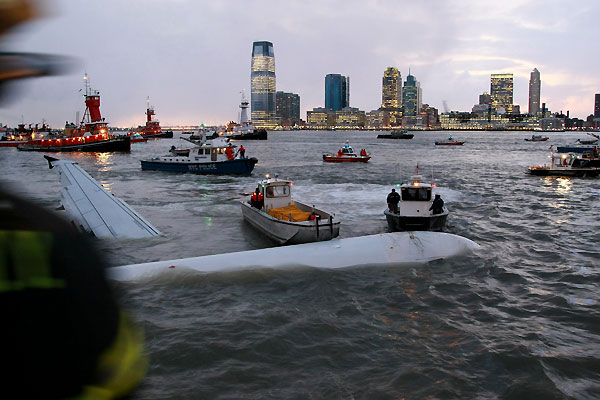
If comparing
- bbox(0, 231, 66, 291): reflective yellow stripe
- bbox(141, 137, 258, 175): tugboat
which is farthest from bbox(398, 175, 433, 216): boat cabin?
bbox(141, 137, 258, 175): tugboat

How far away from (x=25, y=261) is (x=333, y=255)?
15682 millimetres

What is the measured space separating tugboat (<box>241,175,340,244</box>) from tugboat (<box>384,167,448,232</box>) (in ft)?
13.8

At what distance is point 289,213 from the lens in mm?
20141

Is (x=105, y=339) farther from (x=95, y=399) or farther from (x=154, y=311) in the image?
(x=154, y=311)

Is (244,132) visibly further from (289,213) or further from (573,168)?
(289,213)

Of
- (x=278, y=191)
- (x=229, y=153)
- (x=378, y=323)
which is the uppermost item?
(x=229, y=153)

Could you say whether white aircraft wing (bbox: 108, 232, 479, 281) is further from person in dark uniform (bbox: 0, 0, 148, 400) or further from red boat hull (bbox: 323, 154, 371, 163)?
red boat hull (bbox: 323, 154, 371, 163)

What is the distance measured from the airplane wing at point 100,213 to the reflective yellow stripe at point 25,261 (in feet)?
64.0

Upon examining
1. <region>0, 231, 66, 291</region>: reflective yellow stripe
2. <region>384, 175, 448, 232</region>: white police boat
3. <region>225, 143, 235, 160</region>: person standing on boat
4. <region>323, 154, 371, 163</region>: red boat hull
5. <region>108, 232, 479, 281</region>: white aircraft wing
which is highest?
<region>0, 231, 66, 291</region>: reflective yellow stripe

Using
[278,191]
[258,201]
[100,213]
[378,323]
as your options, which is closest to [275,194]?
[278,191]

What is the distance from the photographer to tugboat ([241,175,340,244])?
59.2 feet

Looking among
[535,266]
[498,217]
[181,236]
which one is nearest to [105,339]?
[535,266]

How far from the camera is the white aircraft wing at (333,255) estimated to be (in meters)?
15.7

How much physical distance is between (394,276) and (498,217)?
15.6m
